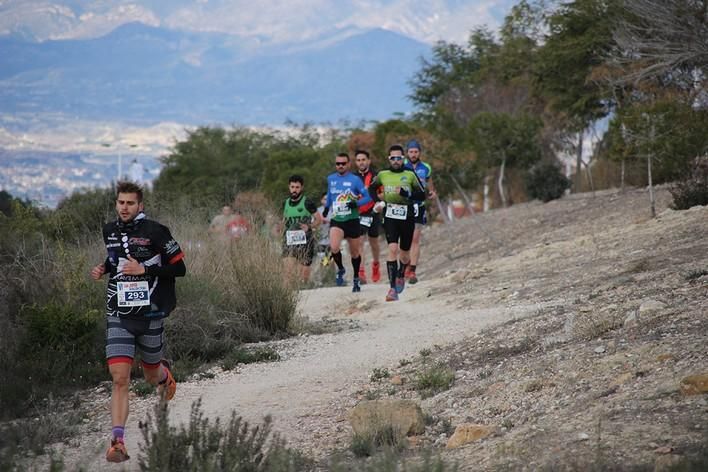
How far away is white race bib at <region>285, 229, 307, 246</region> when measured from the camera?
16.3 metres

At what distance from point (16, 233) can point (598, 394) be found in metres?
8.65

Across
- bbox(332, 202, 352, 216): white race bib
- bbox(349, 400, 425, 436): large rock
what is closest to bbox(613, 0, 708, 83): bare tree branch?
bbox(332, 202, 352, 216): white race bib

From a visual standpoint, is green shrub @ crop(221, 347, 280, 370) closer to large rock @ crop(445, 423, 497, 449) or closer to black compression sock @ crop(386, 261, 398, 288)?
large rock @ crop(445, 423, 497, 449)

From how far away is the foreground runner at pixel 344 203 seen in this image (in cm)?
1683

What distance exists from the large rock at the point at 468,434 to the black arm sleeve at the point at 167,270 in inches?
82.5

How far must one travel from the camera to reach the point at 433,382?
31.1ft

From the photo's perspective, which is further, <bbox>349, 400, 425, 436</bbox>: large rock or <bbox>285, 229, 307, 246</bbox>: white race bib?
<bbox>285, 229, 307, 246</bbox>: white race bib

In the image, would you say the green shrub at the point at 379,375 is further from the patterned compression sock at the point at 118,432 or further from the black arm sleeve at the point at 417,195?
the black arm sleeve at the point at 417,195

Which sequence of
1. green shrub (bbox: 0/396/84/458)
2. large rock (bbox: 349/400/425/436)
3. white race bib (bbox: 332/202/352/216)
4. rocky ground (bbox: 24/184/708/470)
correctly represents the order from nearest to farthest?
rocky ground (bbox: 24/184/708/470) → large rock (bbox: 349/400/425/436) → green shrub (bbox: 0/396/84/458) → white race bib (bbox: 332/202/352/216)

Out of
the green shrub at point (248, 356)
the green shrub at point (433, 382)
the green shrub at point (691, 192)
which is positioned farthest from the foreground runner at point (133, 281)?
the green shrub at point (691, 192)

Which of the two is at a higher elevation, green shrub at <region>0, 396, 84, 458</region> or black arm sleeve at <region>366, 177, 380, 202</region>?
black arm sleeve at <region>366, 177, 380, 202</region>

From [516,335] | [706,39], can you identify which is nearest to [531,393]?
[516,335]

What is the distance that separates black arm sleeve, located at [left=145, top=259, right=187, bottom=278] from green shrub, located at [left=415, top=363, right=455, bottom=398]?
2175 millimetres

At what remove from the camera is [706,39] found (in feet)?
69.5
